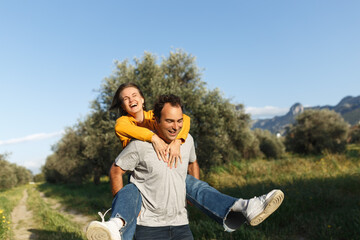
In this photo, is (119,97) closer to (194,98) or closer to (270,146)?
(194,98)

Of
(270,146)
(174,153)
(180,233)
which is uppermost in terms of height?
(174,153)

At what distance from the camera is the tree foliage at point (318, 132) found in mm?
26219

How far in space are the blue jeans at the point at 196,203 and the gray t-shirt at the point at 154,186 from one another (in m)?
0.11

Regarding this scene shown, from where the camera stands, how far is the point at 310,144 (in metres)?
26.8

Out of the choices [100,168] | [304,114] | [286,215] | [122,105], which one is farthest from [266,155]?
[122,105]

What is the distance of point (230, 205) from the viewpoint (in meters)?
2.69

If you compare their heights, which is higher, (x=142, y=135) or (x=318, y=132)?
(x=142, y=135)

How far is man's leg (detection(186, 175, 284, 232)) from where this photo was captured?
2553 millimetres

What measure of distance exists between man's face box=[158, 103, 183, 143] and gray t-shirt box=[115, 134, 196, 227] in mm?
235

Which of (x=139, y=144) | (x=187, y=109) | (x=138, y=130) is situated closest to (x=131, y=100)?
(x=138, y=130)

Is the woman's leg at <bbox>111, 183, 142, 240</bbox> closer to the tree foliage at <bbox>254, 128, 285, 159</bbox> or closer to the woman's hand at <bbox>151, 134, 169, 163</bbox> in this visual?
the woman's hand at <bbox>151, 134, 169, 163</bbox>

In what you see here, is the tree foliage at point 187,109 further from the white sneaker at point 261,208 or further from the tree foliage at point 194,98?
the white sneaker at point 261,208

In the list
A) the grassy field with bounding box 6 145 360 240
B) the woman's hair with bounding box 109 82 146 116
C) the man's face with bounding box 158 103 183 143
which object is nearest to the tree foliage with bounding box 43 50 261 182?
the grassy field with bounding box 6 145 360 240

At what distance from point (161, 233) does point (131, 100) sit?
199 cm
